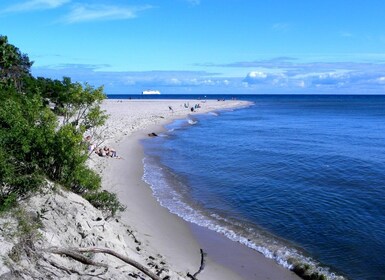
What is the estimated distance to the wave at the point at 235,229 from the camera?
48.9ft

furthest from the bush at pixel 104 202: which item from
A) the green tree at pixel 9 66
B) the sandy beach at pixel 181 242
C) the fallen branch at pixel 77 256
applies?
the green tree at pixel 9 66

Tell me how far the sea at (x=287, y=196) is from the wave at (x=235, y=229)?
0.04 meters

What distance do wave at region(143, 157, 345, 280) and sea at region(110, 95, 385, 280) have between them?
0.04 meters

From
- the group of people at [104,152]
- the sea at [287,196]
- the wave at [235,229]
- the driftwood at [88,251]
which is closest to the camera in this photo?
the driftwood at [88,251]

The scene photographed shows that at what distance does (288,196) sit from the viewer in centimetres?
2330

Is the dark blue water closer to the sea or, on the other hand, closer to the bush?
the sea

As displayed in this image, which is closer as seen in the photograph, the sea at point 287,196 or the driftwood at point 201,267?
the driftwood at point 201,267

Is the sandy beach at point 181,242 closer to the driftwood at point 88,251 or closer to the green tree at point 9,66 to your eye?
the driftwood at point 88,251

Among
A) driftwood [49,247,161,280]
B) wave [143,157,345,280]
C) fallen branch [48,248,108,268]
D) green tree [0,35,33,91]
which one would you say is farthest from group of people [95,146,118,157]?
fallen branch [48,248,108,268]

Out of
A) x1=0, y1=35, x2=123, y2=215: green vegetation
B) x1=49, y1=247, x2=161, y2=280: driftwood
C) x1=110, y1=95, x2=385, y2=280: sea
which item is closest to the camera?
x1=49, y1=247, x2=161, y2=280: driftwood

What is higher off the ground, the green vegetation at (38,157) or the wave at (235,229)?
the green vegetation at (38,157)

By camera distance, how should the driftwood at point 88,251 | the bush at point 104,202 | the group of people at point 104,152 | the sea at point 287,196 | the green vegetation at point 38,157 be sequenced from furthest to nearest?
the group of people at point 104,152 → the sea at point 287,196 → the bush at point 104,202 → the green vegetation at point 38,157 → the driftwood at point 88,251

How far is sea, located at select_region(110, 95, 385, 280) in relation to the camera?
16.2 meters

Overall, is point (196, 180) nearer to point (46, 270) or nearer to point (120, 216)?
point (120, 216)
